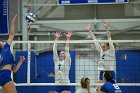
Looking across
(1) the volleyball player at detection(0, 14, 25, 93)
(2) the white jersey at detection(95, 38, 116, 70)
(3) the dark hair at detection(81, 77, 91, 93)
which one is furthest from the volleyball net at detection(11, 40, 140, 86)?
(1) the volleyball player at detection(0, 14, 25, 93)

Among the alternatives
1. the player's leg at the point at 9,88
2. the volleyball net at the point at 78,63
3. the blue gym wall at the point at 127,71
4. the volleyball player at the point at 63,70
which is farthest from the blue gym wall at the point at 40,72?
the player's leg at the point at 9,88

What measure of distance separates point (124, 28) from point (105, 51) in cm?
512

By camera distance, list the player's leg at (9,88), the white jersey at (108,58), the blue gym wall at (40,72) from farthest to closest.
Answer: the blue gym wall at (40,72), the white jersey at (108,58), the player's leg at (9,88)

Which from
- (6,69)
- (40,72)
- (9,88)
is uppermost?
(6,69)

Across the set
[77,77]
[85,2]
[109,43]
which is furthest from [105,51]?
[85,2]

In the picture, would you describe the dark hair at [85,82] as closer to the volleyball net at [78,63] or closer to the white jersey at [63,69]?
the white jersey at [63,69]

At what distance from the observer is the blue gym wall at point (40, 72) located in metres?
11.5

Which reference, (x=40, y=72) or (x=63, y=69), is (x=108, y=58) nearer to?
(x=63, y=69)

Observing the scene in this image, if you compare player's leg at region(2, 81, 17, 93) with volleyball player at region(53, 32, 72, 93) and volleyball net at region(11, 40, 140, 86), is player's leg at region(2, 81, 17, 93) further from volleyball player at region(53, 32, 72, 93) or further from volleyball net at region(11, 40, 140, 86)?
volleyball net at region(11, 40, 140, 86)

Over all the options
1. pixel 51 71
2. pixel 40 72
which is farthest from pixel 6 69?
pixel 40 72

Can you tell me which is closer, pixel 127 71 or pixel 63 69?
pixel 63 69

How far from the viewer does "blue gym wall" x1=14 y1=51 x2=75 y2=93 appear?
37.8ft

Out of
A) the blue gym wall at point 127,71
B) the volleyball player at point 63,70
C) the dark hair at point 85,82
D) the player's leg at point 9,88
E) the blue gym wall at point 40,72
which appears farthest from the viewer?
the blue gym wall at point 127,71

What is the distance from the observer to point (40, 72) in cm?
1238
